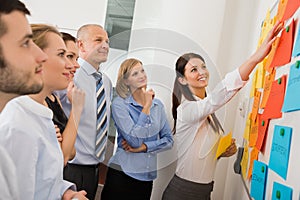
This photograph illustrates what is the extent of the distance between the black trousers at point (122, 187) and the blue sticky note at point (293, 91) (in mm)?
728

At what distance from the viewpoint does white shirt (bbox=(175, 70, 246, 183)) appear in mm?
1283

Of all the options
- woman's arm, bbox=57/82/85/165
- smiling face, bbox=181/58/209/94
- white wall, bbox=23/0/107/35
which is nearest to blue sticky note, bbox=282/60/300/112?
smiling face, bbox=181/58/209/94

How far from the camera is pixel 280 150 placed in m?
0.83

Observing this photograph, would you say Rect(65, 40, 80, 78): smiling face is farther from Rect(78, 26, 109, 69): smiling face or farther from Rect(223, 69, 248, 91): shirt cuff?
Rect(223, 69, 248, 91): shirt cuff

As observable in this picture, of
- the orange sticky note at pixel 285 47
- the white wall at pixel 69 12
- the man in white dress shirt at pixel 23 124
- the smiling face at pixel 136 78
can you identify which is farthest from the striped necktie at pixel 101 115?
the white wall at pixel 69 12

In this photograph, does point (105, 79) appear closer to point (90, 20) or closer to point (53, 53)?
point (53, 53)

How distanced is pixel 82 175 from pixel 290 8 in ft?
3.25

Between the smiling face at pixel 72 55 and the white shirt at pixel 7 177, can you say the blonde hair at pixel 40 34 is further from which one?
the white shirt at pixel 7 177

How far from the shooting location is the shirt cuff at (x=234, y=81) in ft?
3.90

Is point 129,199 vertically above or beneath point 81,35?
beneath

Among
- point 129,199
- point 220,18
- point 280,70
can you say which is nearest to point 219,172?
point 129,199

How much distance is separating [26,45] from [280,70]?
618mm

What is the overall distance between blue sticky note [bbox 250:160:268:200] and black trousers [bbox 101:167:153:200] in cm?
46

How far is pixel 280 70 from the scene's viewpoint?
3.05 feet
